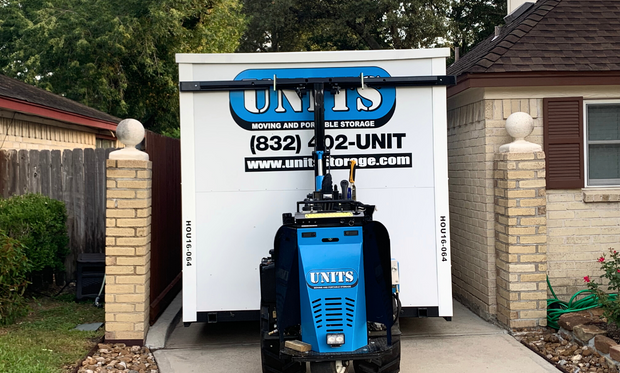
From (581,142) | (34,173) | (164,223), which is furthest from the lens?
(34,173)

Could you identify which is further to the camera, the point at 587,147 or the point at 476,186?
the point at 476,186

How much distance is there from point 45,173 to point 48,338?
3368mm

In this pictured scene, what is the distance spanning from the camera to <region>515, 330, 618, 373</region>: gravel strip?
555 centimetres

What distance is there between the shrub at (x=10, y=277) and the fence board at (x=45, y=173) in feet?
7.30

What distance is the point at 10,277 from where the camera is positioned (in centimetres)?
648

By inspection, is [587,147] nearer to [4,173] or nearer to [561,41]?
[561,41]

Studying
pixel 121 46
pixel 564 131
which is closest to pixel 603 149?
pixel 564 131

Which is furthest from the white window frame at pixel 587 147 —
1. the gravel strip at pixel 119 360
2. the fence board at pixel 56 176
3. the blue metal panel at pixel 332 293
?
the fence board at pixel 56 176

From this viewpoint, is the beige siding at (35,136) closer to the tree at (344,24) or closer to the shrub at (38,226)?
the shrub at (38,226)

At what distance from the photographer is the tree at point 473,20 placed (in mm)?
28531

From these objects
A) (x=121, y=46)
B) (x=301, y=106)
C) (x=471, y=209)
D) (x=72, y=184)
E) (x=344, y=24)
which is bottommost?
(x=471, y=209)

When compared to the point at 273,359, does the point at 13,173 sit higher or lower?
higher

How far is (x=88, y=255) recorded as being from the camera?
322 inches

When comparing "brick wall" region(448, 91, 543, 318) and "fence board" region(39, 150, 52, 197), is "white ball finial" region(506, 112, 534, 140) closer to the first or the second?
"brick wall" region(448, 91, 543, 318)
